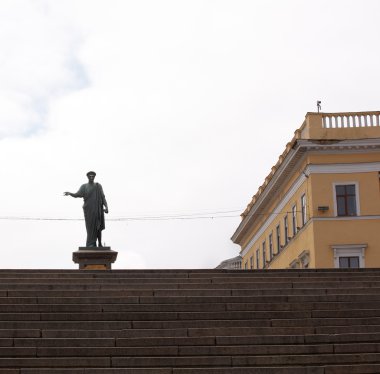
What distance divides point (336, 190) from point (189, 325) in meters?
25.7

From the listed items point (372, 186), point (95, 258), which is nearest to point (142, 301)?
point (95, 258)

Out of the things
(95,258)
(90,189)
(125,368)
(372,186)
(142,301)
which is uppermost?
(372,186)

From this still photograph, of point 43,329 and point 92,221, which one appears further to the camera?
point 92,221

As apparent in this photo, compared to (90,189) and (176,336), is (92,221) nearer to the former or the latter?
(90,189)

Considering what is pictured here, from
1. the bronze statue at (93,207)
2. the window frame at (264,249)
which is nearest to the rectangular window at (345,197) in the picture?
the window frame at (264,249)

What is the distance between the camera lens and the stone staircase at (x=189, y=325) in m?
15.1

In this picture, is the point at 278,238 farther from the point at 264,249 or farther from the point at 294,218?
the point at 264,249

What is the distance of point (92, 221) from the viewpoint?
26125 mm

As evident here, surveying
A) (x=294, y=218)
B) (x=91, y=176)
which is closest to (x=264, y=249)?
(x=294, y=218)

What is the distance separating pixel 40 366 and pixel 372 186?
2819 cm

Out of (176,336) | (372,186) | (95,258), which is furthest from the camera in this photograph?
(372,186)

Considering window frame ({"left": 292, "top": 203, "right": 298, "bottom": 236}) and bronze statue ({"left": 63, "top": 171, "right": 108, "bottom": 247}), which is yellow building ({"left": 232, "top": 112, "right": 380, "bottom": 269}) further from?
bronze statue ({"left": 63, "top": 171, "right": 108, "bottom": 247})

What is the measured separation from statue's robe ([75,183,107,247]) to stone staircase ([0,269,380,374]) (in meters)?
5.13

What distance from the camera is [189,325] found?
16875 mm
